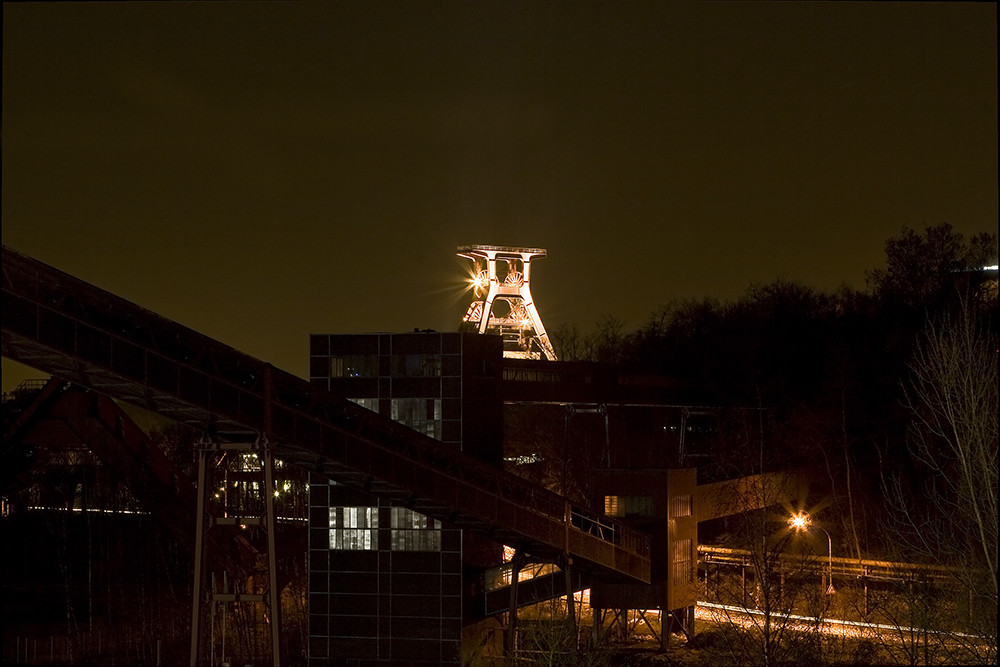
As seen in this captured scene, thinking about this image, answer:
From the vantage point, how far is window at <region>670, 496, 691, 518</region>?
124 ft

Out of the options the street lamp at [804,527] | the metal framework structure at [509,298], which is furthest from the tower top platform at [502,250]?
the street lamp at [804,527]

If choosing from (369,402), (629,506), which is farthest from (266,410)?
(629,506)

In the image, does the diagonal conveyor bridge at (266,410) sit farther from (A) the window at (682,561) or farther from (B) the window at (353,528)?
(B) the window at (353,528)

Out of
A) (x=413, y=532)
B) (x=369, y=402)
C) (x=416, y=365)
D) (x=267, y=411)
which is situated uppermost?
(x=416, y=365)

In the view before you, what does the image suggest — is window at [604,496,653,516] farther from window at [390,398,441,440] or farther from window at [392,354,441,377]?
window at [392,354,441,377]

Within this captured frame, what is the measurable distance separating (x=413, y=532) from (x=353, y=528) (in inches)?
79.6

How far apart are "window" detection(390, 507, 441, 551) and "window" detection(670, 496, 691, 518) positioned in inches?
293

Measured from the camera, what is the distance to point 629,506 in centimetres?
3791

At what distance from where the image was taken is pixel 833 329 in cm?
6400

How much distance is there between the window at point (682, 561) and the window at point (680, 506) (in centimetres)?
91

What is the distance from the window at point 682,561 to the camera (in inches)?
1495

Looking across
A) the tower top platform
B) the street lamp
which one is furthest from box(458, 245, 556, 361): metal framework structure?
the street lamp

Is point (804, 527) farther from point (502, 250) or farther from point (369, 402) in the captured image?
point (502, 250)

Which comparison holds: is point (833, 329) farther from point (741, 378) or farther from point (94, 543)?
point (94, 543)
